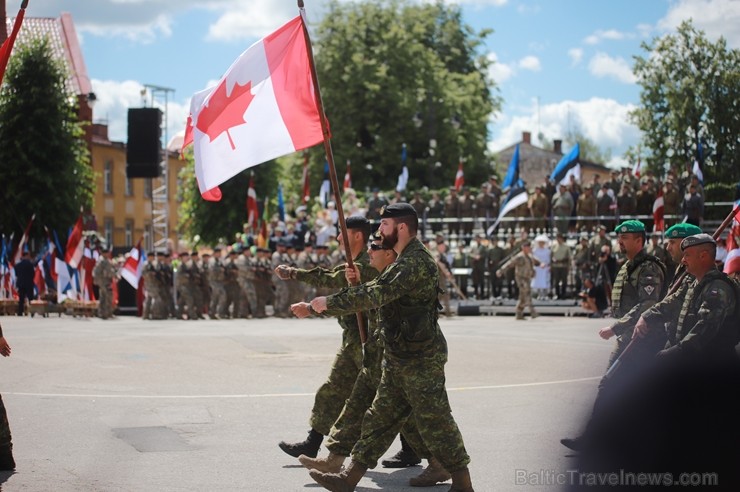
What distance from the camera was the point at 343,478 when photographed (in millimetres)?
7086

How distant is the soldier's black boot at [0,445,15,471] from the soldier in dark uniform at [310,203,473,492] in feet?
7.89

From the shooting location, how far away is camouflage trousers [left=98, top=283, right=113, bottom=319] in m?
30.0

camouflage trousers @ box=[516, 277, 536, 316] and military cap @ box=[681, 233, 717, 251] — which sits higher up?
military cap @ box=[681, 233, 717, 251]

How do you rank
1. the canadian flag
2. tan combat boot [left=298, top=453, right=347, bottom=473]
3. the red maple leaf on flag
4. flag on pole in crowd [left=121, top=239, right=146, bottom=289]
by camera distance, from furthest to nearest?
flag on pole in crowd [left=121, top=239, right=146, bottom=289] < the red maple leaf on flag < the canadian flag < tan combat boot [left=298, top=453, right=347, bottom=473]

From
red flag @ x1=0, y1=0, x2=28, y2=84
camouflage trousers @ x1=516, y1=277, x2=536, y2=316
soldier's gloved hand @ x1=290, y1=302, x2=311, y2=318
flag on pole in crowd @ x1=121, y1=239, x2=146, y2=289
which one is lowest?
camouflage trousers @ x1=516, y1=277, x2=536, y2=316

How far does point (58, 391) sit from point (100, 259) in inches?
714

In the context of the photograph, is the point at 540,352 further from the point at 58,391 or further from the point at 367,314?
the point at 367,314

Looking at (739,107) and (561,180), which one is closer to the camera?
(561,180)

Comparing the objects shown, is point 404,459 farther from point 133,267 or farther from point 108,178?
point 108,178

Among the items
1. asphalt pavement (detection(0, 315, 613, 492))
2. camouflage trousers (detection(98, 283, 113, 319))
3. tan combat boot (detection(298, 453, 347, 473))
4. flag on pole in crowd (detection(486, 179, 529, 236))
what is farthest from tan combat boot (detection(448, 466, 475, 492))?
flag on pole in crowd (detection(486, 179, 529, 236))

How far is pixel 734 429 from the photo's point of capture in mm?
4332

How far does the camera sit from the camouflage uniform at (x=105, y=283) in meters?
29.9

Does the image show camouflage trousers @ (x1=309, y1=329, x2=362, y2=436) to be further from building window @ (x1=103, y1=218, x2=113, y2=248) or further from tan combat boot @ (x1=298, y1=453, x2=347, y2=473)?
building window @ (x1=103, y1=218, x2=113, y2=248)

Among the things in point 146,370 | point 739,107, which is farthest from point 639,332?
point 739,107
